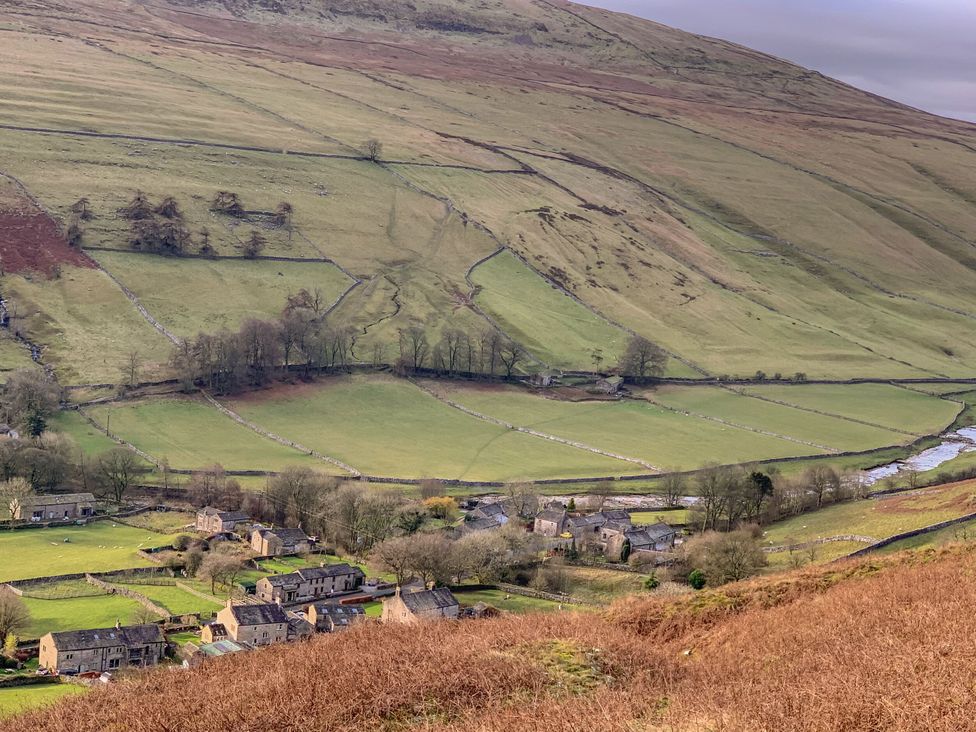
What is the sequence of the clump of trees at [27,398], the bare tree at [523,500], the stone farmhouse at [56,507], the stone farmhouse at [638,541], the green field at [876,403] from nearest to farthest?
the stone farmhouse at [638,541] < the stone farmhouse at [56,507] < the bare tree at [523,500] < the clump of trees at [27,398] < the green field at [876,403]

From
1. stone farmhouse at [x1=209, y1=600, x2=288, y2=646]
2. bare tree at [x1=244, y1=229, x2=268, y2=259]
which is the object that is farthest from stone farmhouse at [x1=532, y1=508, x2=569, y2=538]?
bare tree at [x1=244, y1=229, x2=268, y2=259]

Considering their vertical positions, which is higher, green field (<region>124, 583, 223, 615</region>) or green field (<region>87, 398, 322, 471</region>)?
green field (<region>124, 583, 223, 615</region>)

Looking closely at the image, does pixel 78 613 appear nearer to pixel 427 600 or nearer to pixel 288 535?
pixel 427 600

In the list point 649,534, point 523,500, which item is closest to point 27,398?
point 523,500

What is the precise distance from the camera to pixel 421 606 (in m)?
57.4

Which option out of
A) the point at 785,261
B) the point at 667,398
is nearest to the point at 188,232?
the point at 667,398

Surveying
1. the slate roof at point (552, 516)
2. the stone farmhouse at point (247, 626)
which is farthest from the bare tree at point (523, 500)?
the stone farmhouse at point (247, 626)

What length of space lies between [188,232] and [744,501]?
286 feet

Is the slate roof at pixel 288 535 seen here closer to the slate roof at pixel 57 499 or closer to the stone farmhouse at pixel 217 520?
the stone farmhouse at pixel 217 520

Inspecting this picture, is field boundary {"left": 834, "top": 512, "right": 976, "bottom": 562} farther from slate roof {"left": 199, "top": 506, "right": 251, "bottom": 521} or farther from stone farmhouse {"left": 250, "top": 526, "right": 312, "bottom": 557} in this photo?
slate roof {"left": 199, "top": 506, "right": 251, "bottom": 521}

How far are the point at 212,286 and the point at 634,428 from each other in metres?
55.5

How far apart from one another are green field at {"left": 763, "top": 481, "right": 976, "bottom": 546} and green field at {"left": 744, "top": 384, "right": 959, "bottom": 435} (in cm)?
4300

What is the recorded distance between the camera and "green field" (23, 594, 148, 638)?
180 feet

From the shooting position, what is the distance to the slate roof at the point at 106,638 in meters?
50.3
